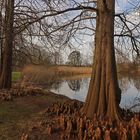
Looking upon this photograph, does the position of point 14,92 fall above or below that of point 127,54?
below

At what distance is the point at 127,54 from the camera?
42.0 ft

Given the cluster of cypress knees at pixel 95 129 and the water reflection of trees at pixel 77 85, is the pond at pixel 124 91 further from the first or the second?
the cluster of cypress knees at pixel 95 129

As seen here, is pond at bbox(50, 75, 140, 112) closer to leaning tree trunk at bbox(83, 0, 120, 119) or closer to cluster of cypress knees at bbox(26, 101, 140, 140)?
leaning tree trunk at bbox(83, 0, 120, 119)

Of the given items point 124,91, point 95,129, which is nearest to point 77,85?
point 124,91

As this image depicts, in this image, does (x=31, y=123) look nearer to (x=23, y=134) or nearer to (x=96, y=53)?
(x=23, y=134)

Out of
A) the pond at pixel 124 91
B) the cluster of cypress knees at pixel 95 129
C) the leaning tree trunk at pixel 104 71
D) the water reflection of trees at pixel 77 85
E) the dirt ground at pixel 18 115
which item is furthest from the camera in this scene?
the water reflection of trees at pixel 77 85

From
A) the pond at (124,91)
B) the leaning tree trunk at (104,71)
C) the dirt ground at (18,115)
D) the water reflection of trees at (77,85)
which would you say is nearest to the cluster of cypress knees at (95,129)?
the leaning tree trunk at (104,71)

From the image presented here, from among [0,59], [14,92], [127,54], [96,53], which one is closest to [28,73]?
[0,59]

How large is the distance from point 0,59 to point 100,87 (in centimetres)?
1162

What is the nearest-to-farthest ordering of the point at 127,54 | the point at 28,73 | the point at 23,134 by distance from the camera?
the point at 23,134 → the point at 127,54 → the point at 28,73

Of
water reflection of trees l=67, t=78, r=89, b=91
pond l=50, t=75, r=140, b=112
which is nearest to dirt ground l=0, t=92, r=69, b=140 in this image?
pond l=50, t=75, r=140, b=112

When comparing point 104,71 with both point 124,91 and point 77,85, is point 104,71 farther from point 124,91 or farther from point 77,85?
point 77,85

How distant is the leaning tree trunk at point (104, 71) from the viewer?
9.23m

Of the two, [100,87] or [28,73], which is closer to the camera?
[100,87]
